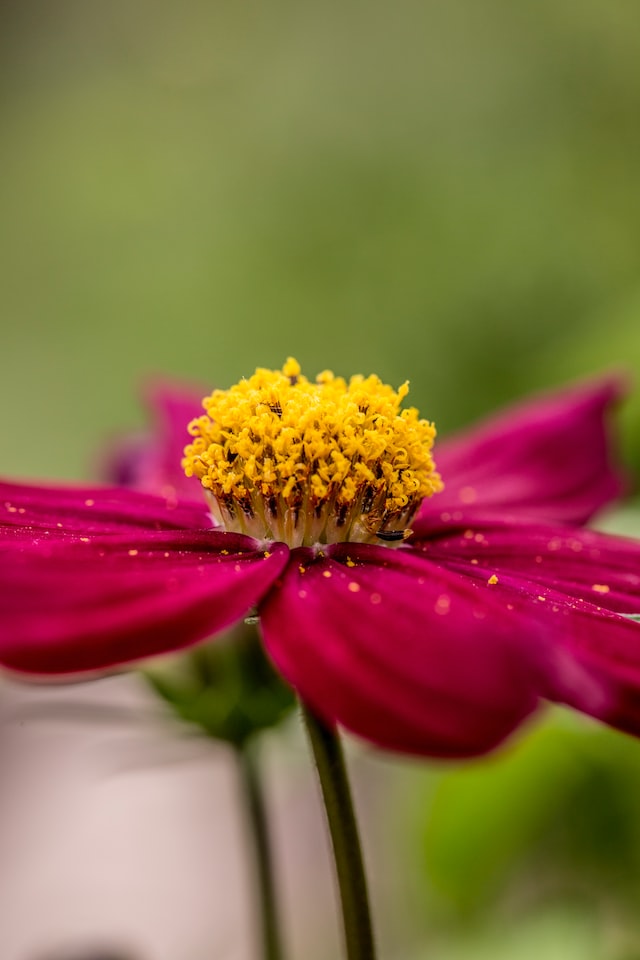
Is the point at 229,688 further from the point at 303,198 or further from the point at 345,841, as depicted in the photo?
the point at 303,198

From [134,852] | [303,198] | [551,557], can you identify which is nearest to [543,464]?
[551,557]

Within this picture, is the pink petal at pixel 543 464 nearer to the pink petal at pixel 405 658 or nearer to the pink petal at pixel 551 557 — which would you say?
the pink petal at pixel 551 557

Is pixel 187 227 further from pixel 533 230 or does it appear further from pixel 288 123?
pixel 533 230

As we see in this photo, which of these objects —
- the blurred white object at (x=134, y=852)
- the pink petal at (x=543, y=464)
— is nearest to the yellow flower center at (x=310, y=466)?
the pink petal at (x=543, y=464)

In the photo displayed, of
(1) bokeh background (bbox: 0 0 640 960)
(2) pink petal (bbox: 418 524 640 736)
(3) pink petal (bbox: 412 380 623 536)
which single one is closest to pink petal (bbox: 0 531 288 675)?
(2) pink petal (bbox: 418 524 640 736)

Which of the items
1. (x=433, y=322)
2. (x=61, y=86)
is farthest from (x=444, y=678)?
(x=61, y=86)

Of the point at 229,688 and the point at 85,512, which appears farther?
the point at 229,688
